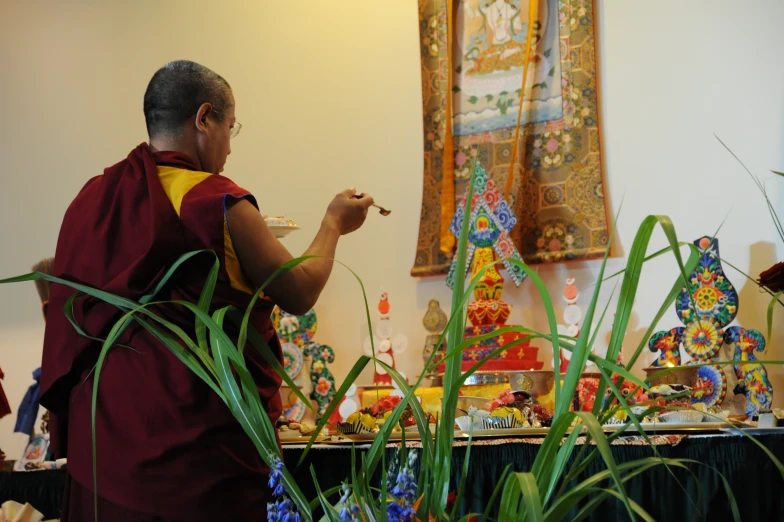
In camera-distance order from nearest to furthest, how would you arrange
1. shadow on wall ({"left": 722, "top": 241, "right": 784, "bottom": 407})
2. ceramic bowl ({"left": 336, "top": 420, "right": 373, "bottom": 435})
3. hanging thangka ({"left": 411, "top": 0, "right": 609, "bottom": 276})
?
1. ceramic bowl ({"left": 336, "top": 420, "right": 373, "bottom": 435})
2. shadow on wall ({"left": 722, "top": 241, "right": 784, "bottom": 407})
3. hanging thangka ({"left": 411, "top": 0, "right": 609, "bottom": 276})

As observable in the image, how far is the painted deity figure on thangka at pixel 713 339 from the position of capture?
7.71 feet

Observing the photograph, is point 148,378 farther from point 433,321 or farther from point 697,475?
point 433,321

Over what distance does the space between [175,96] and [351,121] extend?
6.55 feet

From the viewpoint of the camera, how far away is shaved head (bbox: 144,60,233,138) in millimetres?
1481

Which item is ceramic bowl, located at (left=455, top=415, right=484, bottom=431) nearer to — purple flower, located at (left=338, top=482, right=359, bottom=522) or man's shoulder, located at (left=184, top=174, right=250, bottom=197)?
man's shoulder, located at (left=184, top=174, right=250, bottom=197)

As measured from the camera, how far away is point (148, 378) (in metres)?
1.27

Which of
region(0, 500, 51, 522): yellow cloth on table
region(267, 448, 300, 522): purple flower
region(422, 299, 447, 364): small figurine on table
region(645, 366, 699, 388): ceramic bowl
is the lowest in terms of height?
region(0, 500, 51, 522): yellow cloth on table

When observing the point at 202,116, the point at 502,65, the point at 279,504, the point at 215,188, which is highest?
the point at 502,65

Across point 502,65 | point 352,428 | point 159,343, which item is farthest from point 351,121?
point 159,343

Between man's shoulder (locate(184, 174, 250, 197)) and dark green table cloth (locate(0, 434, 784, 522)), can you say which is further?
dark green table cloth (locate(0, 434, 784, 522))

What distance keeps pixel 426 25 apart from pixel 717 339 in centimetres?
159

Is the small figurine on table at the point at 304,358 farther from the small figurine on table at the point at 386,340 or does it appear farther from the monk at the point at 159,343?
the monk at the point at 159,343

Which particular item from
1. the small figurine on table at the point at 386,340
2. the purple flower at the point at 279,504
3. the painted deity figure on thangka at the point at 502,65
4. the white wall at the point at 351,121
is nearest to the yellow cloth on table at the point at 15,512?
the purple flower at the point at 279,504

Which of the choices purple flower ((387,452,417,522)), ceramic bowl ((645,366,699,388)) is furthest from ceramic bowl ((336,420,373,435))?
purple flower ((387,452,417,522))
